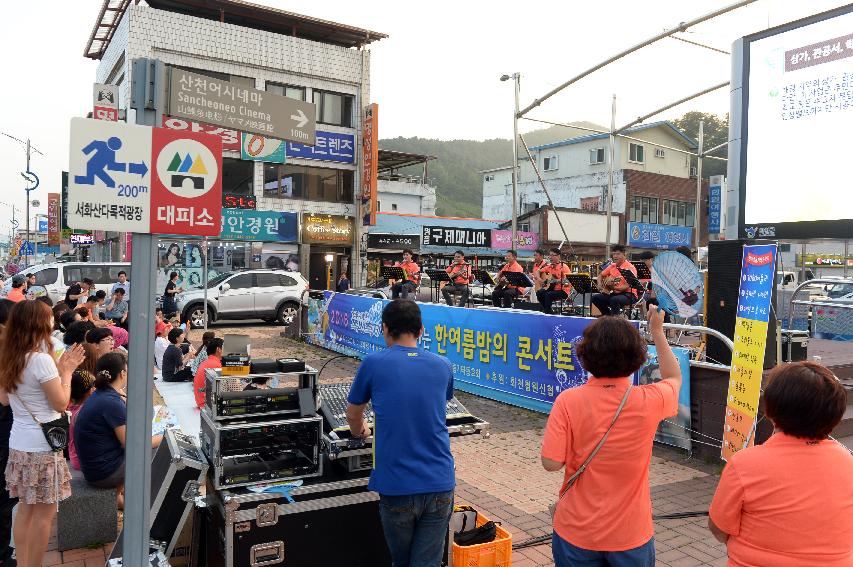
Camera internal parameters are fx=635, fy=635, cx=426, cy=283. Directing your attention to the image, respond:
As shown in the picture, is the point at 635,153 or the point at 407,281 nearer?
the point at 407,281

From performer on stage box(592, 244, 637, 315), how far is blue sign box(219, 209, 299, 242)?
→ 63.9 ft

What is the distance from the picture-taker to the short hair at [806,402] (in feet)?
7.67

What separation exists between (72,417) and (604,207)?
3985cm

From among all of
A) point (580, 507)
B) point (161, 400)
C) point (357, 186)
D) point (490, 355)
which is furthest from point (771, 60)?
point (357, 186)

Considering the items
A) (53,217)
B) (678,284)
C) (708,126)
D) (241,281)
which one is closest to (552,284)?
(678,284)

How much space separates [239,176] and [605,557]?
29027mm

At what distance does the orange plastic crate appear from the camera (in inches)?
168

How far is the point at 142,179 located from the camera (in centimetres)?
305

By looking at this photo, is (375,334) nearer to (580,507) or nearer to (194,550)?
(194,550)

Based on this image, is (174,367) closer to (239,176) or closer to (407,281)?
(407,281)

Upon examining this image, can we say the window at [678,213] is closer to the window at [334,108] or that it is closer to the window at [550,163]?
the window at [550,163]

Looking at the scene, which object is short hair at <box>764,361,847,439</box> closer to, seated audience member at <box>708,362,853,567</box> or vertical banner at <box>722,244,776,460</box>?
seated audience member at <box>708,362,853,567</box>

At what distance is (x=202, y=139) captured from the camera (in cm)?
324

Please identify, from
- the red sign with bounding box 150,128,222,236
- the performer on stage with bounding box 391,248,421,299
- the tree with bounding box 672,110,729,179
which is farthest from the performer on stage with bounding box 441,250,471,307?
the tree with bounding box 672,110,729,179
